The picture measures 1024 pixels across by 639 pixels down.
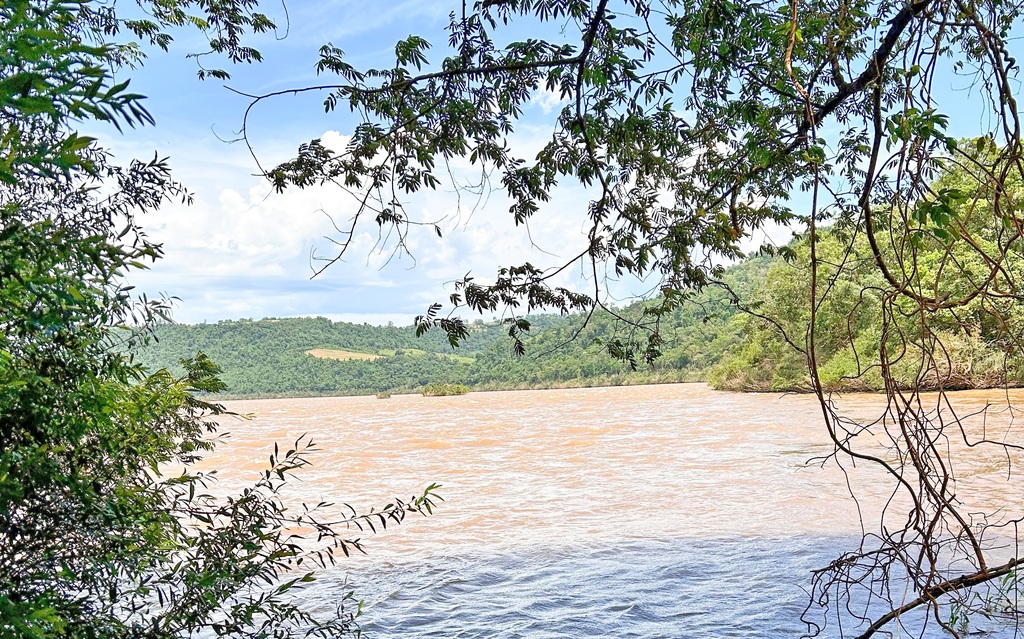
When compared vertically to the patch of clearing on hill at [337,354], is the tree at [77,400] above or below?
below

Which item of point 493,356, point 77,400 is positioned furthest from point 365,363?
point 77,400

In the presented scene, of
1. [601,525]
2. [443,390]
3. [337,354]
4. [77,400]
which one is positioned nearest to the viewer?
[77,400]

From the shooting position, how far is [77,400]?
212 cm

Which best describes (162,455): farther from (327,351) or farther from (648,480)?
(327,351)

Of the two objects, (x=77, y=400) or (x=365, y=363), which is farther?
(x=365, y=363)

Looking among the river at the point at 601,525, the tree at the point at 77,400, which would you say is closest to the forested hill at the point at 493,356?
the river at the point at 601,525

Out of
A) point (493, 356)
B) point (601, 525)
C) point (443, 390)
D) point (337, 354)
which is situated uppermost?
point (337, 354)

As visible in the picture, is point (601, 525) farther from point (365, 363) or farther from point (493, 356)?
point (365, 363)

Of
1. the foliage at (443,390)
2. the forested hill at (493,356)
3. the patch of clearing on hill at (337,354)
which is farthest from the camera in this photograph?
the patch of clearing on hill at (337,354)

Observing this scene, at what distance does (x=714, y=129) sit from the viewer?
3.76 meters

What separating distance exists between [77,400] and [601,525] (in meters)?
6.90

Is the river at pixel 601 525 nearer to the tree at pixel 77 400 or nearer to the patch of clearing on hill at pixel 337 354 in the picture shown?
the tree at pixel 77 400

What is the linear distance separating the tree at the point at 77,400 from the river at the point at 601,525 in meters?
1.74

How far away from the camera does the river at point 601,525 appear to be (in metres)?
5.41
